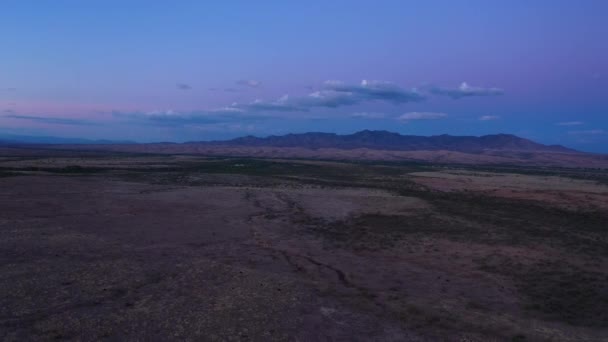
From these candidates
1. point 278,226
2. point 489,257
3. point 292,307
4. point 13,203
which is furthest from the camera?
point 13,203

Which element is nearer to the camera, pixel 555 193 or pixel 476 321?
pixel 476 321

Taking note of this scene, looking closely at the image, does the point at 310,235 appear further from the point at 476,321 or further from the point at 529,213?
the point at 529,213

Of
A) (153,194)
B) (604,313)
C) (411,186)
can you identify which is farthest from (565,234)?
(153,194)

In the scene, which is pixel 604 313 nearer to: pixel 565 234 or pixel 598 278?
pixel 598 278

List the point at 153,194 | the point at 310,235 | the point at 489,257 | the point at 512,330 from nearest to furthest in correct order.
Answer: the point at 512,330, the point at 489,257, the point at 310,235, the point at 153,194

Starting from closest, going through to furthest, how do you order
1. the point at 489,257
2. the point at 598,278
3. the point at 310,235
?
the point at 598,278
the point at 489,257
the point at 310,235

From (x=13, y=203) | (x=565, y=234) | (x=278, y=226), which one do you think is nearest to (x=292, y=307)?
(x=278, y=226)
